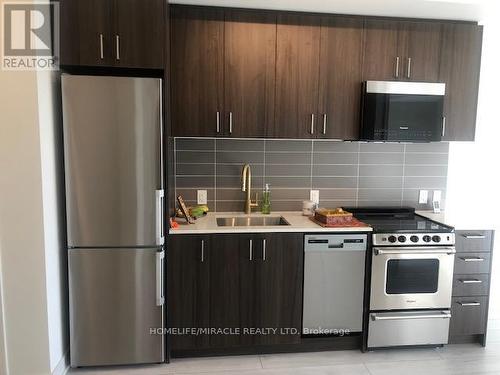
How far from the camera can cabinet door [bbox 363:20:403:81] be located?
2885 millimetres

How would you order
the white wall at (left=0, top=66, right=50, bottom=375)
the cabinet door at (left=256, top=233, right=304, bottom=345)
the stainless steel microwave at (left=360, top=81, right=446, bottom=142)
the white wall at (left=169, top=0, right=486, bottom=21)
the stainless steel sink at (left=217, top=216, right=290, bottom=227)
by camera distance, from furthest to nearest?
the stainless steel sink at (left=217, top=216, right=290, bottom=227), the stainless steel microwave at (left=360, top=81, right=446, bottom=142), the cabinet door at (left=256, top=233, right=304, bottom=345), the white wall at (left=169, top=0, right=486, bottom=21), the white wall at (left=0, top=66, right=50, bottom=375)

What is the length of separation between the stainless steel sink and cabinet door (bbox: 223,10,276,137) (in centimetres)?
69

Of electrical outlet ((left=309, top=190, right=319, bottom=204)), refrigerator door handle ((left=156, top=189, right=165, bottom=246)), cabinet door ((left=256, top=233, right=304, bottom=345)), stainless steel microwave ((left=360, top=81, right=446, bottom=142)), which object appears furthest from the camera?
electrical outlet ((left=309, top=190, right=319, bottom=204))

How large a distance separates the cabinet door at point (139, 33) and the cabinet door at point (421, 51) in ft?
5.81

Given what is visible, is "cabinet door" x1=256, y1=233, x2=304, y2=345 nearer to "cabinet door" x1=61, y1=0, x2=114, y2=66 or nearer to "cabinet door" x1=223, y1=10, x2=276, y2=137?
"cabinet door" x1=223, y1=10, x2=276, y2=137

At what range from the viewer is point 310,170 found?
10.9 feet

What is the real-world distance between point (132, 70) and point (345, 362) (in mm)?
2505

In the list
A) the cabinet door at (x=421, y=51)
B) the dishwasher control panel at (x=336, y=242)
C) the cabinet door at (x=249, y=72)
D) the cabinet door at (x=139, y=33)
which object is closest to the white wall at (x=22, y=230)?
the cabinet door at (x=139, y=33)

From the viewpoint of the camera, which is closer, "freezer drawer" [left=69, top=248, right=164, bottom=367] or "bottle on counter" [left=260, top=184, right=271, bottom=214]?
"freezer drawer" [left=69, top=248, right=164, bottom=367]

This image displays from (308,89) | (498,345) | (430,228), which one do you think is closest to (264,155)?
(308,89)

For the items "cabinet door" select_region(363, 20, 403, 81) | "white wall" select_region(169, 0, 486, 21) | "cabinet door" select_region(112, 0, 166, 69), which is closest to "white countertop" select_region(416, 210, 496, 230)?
"cabinet door" select_region(363, 20, 403, 81)

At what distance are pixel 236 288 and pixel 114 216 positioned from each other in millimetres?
966

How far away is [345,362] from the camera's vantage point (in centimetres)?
279

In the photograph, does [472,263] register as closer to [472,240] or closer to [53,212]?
[472,240]
